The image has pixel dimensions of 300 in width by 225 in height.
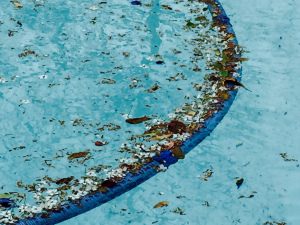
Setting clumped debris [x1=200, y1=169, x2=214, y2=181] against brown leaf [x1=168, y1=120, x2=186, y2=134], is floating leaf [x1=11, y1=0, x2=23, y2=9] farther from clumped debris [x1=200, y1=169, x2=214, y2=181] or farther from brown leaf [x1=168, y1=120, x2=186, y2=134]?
clumped debris [x1=200, y1=169, x2=214, y2=181]

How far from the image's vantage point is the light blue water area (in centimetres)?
282

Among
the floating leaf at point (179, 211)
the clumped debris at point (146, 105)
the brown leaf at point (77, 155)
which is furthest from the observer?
the brown leaf at point (77, 155)

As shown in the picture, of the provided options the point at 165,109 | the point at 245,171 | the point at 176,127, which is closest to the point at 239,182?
A: the point at 245,171

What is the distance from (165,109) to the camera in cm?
361

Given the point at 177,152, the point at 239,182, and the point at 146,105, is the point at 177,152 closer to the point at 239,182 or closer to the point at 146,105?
the point at 239,182

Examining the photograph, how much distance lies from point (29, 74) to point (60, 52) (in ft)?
1.33

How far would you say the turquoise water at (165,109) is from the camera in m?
2.89

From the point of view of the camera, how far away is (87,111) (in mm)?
3559

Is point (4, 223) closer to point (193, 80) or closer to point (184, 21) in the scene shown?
point (193, 80)

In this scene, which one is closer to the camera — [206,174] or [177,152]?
[206,174]

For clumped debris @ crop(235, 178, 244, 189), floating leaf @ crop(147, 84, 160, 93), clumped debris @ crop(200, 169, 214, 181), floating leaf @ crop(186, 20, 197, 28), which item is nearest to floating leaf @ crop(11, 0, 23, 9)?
floating leaf @ crop(186, 20, 197, 28)

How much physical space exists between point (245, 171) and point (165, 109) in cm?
78

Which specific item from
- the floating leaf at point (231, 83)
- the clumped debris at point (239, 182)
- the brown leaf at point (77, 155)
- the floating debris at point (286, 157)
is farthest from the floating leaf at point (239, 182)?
the floating leaf at point (231, 83)

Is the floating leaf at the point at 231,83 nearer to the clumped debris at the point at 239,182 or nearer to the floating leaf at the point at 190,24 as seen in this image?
the floating leaf at the point at 190,24
